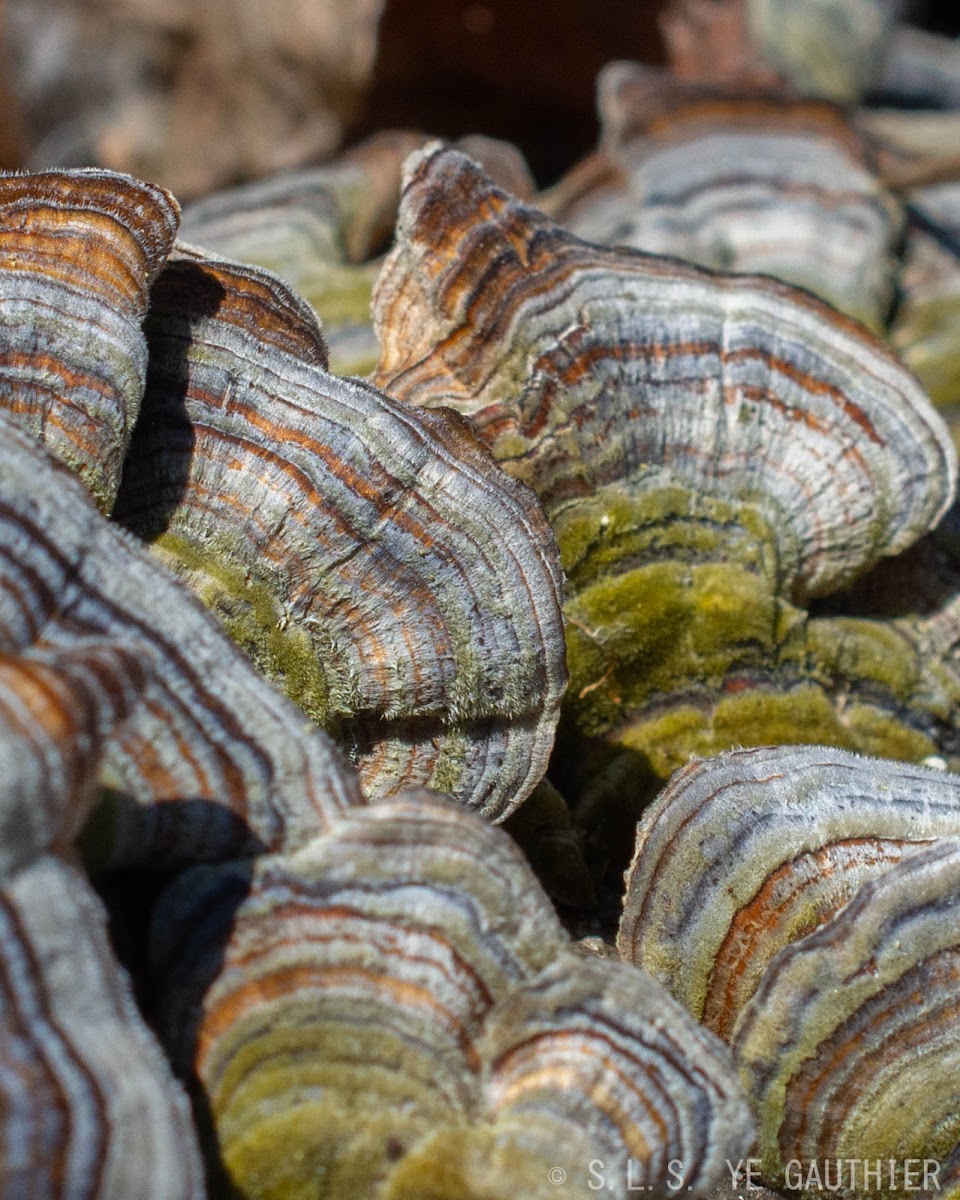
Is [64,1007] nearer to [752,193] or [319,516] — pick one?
[319,516]

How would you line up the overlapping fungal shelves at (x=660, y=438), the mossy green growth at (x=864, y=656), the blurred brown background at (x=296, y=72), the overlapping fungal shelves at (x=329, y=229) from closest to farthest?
the overlapping fungal shelves at (x=660, y=438) < the mossy green growth at (x=864, y=656) < the overlapping fungal shelves at (x=329, y=229) < the blurred brown background at (x=296, y=72)

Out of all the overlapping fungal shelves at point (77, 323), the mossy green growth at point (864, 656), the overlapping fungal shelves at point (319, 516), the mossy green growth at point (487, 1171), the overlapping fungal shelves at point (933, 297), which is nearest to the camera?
the mossy green growth at point (487, 1171)

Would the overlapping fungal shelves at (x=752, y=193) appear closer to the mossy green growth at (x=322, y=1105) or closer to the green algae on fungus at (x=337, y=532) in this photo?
the green algae on fungus at (x=337, y=532)

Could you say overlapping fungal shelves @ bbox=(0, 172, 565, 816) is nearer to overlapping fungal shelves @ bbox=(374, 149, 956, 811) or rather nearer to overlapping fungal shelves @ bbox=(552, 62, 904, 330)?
overlapping fungal shelves @ bbox=(374, 149, 956, 811)

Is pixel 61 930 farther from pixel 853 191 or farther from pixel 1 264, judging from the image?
pixel 853 191

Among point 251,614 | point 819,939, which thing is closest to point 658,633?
point 819,939

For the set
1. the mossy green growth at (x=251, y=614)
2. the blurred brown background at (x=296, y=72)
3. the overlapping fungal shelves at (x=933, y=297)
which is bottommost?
the mossy green growth at (x=251, y=614)

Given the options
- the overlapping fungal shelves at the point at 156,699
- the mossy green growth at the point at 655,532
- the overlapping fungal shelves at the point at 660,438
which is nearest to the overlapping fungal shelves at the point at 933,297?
the overlapping fungal shelves at the point at 660,438

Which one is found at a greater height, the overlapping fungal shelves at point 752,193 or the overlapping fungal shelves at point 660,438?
the overlapping fungal shelves at point 752,193
